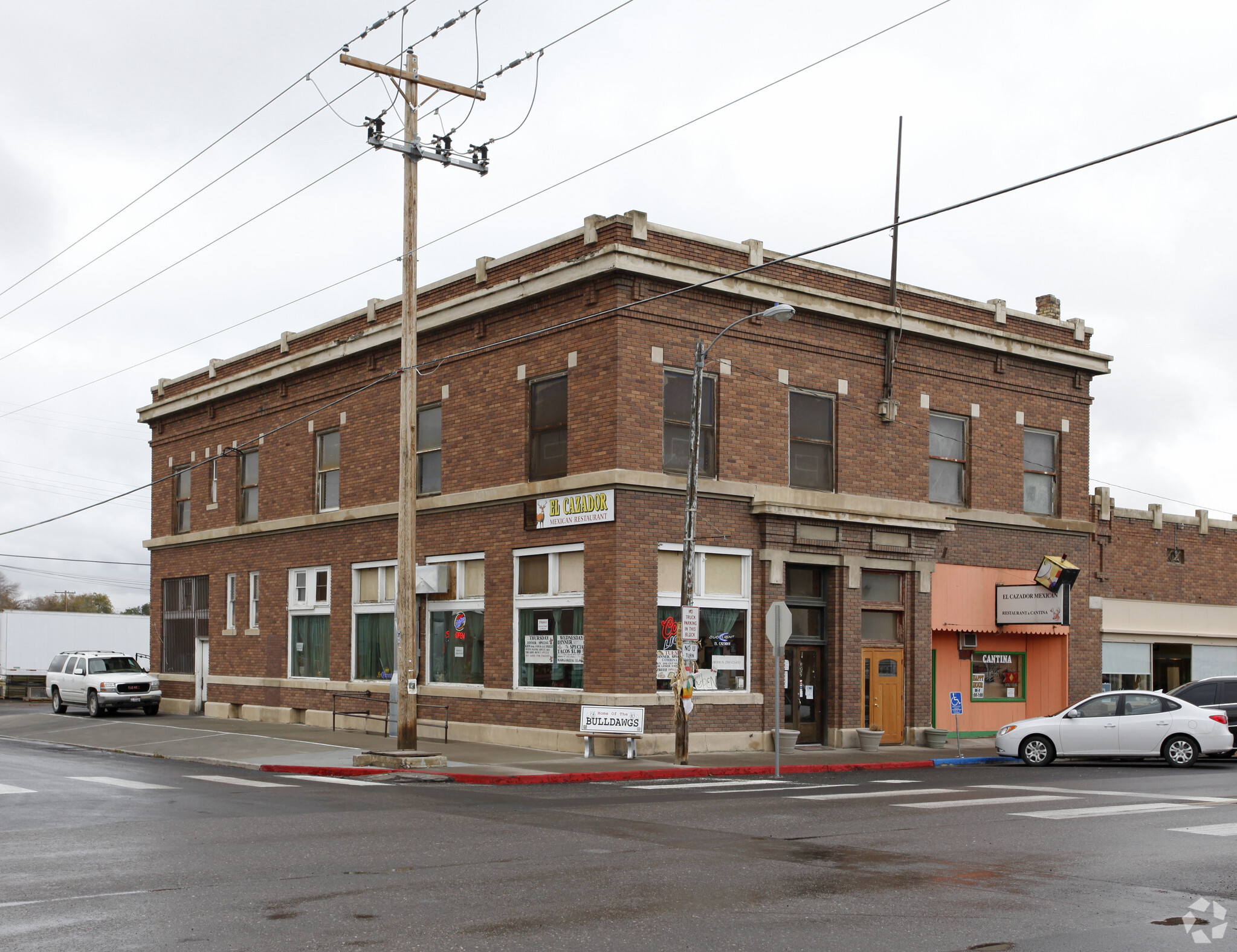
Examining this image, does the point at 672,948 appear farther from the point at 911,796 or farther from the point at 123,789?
the point at 123,789

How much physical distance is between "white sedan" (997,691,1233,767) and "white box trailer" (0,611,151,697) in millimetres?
42033

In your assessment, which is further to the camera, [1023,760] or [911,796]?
[1023,760]

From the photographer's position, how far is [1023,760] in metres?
24.3

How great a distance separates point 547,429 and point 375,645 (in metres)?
7.83

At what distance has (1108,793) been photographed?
→ 18.0 metres

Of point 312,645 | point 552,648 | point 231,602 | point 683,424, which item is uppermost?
point 683,424

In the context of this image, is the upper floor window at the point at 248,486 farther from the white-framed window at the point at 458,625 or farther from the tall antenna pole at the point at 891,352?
the tall antenna pole at the point at 891,352

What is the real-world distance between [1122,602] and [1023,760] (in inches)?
517

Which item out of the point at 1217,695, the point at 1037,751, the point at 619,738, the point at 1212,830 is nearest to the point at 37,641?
the point at 619,738

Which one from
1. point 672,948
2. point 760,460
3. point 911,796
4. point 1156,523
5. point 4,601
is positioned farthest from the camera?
point 4,601

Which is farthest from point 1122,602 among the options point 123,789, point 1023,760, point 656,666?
point 123,789

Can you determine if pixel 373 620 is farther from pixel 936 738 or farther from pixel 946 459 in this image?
pixel 946 459

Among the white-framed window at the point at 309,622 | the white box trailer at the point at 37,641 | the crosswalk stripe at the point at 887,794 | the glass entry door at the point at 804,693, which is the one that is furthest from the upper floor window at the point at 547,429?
the white box trailer at the point at 37,641

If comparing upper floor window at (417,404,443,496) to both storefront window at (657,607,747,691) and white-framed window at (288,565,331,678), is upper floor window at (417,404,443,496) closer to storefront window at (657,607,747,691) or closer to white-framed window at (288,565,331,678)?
white-framed window at (288,565,331,678)
